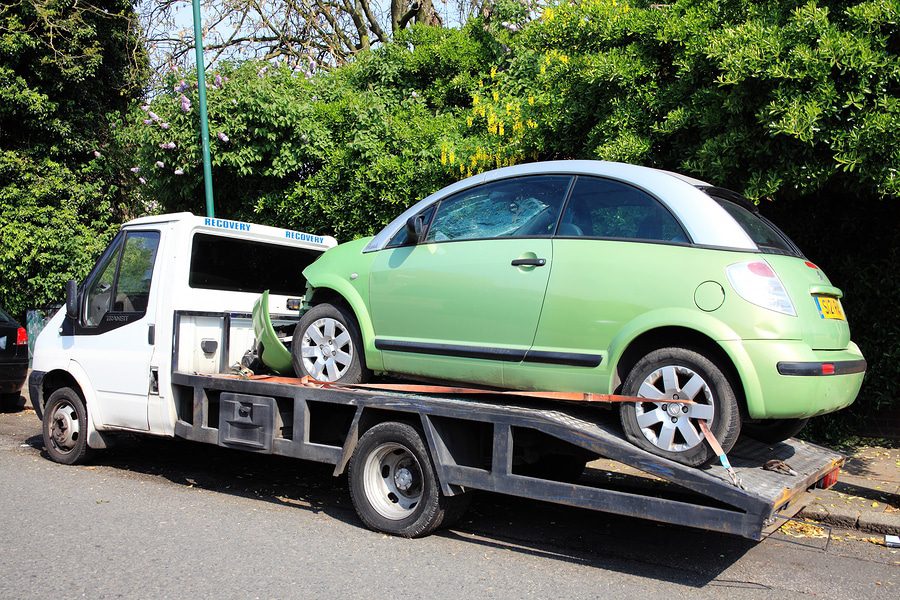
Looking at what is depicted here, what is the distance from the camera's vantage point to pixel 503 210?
211 inches

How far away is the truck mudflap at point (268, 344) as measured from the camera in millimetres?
6035

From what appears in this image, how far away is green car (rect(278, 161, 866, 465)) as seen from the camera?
4.29m

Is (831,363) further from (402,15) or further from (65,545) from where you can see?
(402,15)

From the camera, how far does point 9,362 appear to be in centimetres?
1069

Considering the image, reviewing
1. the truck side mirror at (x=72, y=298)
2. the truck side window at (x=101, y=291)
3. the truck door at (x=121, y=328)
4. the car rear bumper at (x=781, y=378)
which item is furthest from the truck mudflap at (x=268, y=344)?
the car rear bumper at (x=781, y=378)

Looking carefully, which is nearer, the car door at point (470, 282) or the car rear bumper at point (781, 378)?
the car rear bumper at point (781, 378)

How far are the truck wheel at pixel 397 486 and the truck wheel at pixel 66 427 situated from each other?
3.11 metres

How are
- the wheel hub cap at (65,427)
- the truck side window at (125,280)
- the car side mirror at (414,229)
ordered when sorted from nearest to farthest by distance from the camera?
the car side mirror at (414,229), the truck side window at (125,280), the wheel hub cap at (65,427)

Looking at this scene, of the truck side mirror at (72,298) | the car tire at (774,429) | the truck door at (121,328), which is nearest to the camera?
the car tire at (774,429)

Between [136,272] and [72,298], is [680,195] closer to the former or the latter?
[136,272]

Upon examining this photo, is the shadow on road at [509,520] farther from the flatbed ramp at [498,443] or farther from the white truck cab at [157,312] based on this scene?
the white truck cab at [157,312]

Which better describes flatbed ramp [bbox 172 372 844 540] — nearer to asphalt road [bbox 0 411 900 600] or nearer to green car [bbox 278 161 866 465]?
green car [bbox 278 161 866 465]

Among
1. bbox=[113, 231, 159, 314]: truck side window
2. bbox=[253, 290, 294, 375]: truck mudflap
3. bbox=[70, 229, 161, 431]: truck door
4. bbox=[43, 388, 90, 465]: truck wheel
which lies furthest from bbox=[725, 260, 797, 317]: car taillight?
bbox=[43, 388, 90, 465]: truck wheel

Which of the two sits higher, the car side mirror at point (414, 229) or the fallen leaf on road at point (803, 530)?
the car side mirror at point (414, 229)
